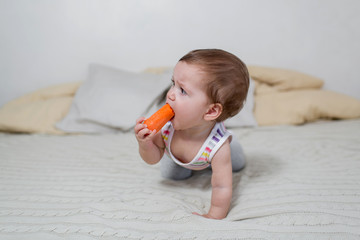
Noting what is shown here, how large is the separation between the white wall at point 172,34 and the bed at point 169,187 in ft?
1.80

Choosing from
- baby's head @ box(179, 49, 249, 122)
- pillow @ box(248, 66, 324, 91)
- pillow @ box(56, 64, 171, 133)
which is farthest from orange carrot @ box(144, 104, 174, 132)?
pillow @ box(248, 66, 324, 91)

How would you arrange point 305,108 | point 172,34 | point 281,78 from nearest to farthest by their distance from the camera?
point 305,108, point 281,78, point 172,34

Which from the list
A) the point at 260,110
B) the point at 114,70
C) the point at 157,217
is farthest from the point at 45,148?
the point at 260,110

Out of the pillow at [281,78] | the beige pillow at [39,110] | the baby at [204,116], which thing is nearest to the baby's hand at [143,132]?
the baby at [204,116]

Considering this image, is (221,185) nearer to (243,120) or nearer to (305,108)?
(243,120)

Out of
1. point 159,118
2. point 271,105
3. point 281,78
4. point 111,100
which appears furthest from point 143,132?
point 281,78

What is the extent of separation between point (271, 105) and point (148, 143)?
1103mm

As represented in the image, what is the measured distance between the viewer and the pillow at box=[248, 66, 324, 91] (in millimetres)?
1822

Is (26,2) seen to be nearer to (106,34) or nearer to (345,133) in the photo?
(106,34)

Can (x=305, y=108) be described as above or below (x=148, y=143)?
below

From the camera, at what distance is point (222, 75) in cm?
72

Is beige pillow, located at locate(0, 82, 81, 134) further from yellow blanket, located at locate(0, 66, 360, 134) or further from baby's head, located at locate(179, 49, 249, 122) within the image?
baby's head, located at locate(179, 49, 249, 122)

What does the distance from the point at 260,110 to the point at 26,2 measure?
5.50ft

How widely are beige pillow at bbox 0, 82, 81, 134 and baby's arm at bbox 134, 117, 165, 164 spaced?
0.94 m
